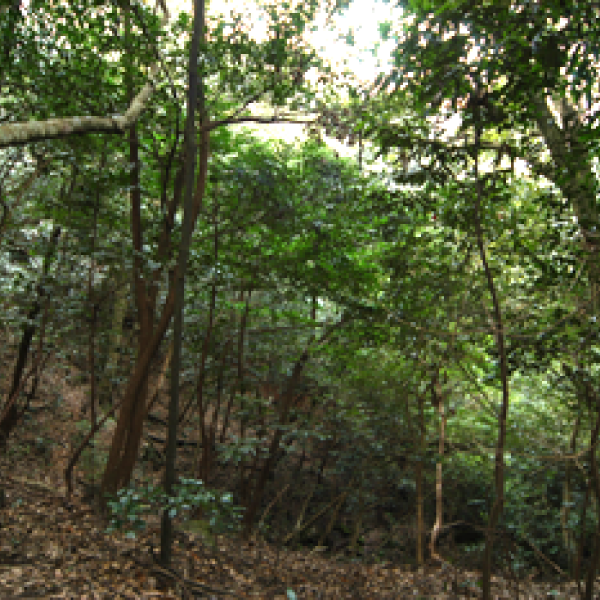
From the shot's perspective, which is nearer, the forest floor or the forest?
the forest

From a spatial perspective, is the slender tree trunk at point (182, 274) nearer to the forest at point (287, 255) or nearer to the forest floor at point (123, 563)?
the forest at point (287, 255)

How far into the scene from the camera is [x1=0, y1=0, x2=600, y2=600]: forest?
3.57 metres

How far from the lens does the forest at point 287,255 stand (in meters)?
3.57

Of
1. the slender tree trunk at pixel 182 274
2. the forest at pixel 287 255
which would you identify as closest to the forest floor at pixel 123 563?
the forest at pixel 287 255

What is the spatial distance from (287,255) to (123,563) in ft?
13.6

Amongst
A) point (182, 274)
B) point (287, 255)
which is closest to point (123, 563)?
point (182, 274)

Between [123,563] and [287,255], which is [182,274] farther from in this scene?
[287,255]

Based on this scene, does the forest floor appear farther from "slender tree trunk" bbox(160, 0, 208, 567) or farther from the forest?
"slender tree trunk" bbox(160, 0, 208, 567)

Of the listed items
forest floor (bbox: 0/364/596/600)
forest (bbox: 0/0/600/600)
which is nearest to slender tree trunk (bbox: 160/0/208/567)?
forest (bbox: 0/0/600/600)

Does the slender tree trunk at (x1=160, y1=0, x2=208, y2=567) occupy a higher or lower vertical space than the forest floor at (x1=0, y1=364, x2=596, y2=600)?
higher

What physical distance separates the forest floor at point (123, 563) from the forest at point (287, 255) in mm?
44

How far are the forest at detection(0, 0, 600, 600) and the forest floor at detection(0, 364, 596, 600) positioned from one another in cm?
4

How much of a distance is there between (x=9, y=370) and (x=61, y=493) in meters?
3.32

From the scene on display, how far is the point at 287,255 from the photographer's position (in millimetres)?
6590
